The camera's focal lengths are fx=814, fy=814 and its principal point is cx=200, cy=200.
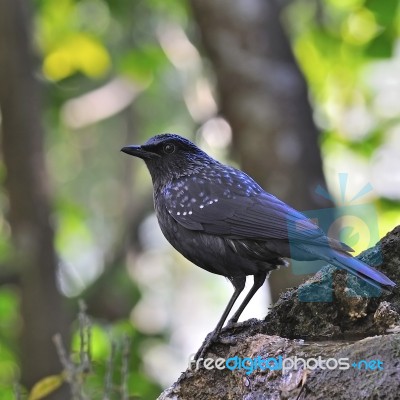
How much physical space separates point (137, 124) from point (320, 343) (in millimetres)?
8916

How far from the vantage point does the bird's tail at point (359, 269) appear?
9.25 ft

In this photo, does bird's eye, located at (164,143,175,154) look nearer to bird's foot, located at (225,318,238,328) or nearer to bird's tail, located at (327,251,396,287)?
bird's foot, located at (225,318,238,328)

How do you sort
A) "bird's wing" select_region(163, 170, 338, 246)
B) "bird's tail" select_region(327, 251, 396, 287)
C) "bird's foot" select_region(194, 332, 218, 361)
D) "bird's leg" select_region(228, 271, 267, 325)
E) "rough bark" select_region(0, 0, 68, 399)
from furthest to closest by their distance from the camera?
"rough bark" select_region(0, 0, 68, 399) < "bird's leg" select_region(228, 271, 267, 325) < "bird's wing" select_region(163, 170, 338, 246) < "bird's foot" select_region(194, 332, 218, 361) < "bird's tail" select_region(327, 251, 396, 287)

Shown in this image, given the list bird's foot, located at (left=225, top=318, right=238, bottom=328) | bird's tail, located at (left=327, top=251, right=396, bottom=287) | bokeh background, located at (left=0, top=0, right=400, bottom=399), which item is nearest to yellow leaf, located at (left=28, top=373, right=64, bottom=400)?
bokeh background, located at (left=0, top=0, right=400, bottom=399)

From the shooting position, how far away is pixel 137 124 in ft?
37.9

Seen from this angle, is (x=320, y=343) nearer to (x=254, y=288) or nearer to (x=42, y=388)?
(x=254, y=288)

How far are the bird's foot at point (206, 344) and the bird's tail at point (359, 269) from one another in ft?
1.81

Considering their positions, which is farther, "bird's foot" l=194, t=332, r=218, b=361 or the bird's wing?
the bird's wing

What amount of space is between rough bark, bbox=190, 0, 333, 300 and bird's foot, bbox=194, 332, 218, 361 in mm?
2472

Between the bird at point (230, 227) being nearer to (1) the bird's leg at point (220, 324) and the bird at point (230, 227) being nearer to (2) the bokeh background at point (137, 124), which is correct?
(1) the bird's leg at point (220, 324)

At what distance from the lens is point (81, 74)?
8156 millimetres

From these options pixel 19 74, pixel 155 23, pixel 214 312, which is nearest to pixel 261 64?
pixel 19 74

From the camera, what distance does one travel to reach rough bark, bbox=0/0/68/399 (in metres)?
6.57

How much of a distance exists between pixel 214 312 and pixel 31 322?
1176 cm
